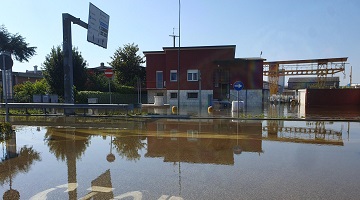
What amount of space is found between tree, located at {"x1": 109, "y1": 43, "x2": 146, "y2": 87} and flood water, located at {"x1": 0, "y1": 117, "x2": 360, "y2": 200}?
3481 centimetres

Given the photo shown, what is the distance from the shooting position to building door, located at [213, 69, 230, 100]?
111 ft

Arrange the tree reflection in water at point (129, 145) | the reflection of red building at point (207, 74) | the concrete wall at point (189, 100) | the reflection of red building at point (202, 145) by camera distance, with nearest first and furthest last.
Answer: the reflection of red building at point (202, 145) → the tree reflection in water at point (129, 145) → the reflection of red building at point (207, 74) → the concrete wall at point (189, 100)

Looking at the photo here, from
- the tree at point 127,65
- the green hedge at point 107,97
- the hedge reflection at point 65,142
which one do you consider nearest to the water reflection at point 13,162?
the hedge reflection at point 65,142

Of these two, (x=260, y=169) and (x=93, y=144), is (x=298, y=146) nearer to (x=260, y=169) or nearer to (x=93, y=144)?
(x=260, y=169)

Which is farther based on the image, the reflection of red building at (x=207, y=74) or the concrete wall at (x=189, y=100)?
the concrete wall at (x=189, y=100)

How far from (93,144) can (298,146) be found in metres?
6.52

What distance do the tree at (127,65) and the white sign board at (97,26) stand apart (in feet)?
85.7

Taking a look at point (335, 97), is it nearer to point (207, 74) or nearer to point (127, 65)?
point (207, 74)

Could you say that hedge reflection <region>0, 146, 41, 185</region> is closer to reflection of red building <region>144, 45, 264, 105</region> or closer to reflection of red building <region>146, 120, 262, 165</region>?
reflection of red building <region>146, 120, 262, 165</region>

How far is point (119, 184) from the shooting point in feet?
16.1

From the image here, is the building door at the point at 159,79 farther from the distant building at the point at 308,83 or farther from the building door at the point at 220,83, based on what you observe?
the distant building at the point at 308,83

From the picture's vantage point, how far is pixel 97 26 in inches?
639

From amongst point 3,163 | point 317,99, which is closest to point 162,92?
point 317,99

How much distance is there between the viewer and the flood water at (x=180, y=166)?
179 inches
